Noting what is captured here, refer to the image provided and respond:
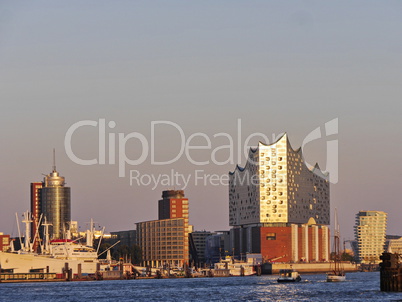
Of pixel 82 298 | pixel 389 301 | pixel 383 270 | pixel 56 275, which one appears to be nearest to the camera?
pixel 389 301

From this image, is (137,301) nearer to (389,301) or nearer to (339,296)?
(339,296)

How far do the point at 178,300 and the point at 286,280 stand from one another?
57.4 meters

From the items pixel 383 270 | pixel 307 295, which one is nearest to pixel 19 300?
pixel 307 295

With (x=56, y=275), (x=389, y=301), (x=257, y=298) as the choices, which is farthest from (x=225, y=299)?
(x=56, y=275)

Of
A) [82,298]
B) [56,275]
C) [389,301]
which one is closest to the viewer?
[389,301]

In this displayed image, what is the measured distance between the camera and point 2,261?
655 feet

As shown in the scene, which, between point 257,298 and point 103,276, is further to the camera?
point 103,276

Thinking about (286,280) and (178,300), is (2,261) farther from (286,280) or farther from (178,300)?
(178,300)

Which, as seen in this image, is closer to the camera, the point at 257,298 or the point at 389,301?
the point at 389,301

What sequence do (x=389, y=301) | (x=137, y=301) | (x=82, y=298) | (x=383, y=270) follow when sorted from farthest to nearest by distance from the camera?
(x=82, y=298)
(x=137, y=301)
(x=383, y=270)
(x=389, y=301)

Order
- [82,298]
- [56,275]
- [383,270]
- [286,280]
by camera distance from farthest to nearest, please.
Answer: [56,275] < [286,280] < [82,298] < [383,270]

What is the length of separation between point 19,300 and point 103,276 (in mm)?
93999

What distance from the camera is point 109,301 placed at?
334ft

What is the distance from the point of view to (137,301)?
100 meters
